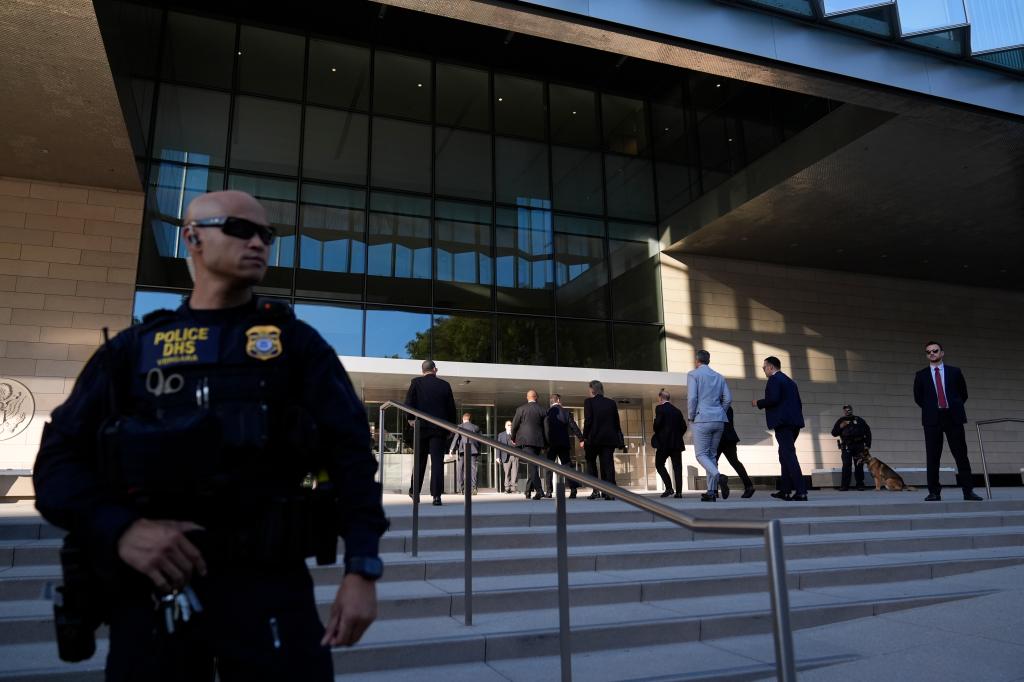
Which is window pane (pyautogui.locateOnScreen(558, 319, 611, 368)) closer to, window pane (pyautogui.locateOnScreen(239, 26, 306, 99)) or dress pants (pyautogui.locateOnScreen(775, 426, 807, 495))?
dress pants (pyautogui.locateOnScreen(775, 426, 807, 495))

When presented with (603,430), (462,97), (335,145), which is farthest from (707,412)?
(462,97)

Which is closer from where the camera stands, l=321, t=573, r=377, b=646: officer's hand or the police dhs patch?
l=321, t=573, r=377, b=646: officer's hand

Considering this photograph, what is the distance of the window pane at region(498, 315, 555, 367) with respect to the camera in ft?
47.4

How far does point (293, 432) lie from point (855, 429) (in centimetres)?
1235

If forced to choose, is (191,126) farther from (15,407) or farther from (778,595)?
(778,595)

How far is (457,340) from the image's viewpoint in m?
Result: 14.1

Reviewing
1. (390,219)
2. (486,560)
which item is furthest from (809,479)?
(486,560)

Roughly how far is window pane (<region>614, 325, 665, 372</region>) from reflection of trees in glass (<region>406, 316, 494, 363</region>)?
9.92 ft

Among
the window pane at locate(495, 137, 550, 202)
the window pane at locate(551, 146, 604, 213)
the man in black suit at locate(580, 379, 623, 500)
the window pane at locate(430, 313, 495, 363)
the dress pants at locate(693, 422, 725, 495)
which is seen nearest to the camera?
the dress pants at locate(693, 422, 725, 495)

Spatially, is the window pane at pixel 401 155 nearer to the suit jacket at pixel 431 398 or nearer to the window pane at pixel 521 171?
the window pane at pixel 521 171

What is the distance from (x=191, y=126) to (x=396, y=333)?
18.5 feet

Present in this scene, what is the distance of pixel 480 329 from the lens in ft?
47.1

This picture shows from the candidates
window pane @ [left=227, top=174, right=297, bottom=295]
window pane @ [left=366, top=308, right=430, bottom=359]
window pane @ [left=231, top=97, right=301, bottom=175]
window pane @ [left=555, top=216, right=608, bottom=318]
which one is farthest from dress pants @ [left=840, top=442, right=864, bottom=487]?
window pane @ [left=231, top=97, right=301, bottom=175]

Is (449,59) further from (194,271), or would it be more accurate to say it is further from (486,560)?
(194,271)
